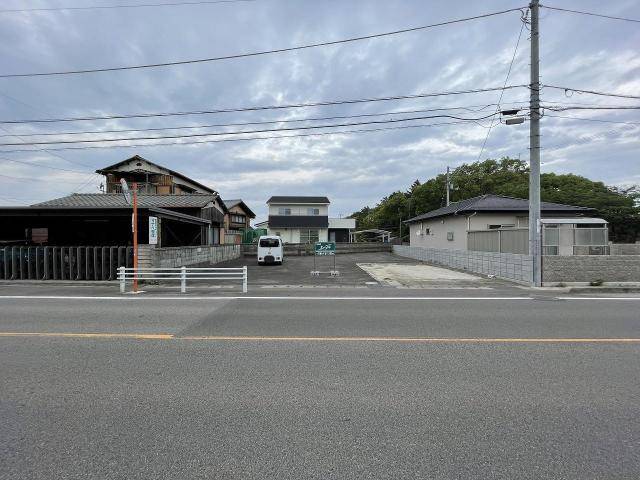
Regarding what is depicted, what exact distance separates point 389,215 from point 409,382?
188ft

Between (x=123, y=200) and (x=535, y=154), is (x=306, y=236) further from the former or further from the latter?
(x=535, y=154)

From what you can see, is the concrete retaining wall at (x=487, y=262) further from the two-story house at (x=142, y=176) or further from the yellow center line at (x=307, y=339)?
the two-story house at (x=142, y=176)

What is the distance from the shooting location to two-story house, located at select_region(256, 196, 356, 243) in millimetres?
44656

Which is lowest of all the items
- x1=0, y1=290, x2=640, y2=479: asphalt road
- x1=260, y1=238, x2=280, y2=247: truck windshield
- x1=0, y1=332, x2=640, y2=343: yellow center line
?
x1=0, y1=290, x2=640, y2=479: asphalt road

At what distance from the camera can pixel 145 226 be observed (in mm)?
16312

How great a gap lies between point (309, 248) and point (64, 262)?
2253 centimetres

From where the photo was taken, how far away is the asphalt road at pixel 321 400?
276 cm

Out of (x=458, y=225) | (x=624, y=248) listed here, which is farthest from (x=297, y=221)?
(x=624, y=248)

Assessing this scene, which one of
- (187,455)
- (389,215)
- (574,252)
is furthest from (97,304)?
(389,215)

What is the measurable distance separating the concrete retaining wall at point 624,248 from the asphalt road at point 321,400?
9.18 m

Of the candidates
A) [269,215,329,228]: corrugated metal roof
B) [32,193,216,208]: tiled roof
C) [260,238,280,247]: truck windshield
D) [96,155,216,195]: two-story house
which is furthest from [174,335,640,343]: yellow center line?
[269,215,329,228]: corrugated metal roof

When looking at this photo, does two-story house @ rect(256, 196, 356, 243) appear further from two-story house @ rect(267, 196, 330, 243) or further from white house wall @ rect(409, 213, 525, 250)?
white house wall @ rect(409, 213, 525, 250)

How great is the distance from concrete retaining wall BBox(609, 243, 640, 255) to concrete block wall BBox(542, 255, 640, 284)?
3.03ft

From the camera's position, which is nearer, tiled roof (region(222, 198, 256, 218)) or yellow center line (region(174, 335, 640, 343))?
yellow center line (region(174, 335, 640, 343))
